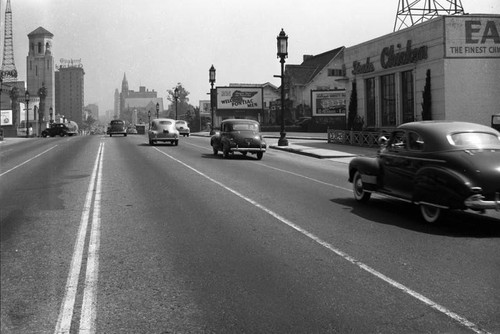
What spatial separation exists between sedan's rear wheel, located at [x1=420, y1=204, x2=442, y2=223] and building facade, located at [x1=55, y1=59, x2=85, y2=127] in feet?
606

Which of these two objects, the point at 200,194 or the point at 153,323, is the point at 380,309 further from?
the point at 200,194

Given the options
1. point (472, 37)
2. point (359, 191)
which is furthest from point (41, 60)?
point (359, 191)

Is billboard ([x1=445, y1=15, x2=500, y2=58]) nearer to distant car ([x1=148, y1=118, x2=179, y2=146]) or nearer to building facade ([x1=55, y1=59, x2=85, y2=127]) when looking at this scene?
distant car ([x1=148, y1=118, x2=179, y2=146])

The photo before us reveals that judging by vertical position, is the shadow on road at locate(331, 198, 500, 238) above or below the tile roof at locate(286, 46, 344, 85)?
below

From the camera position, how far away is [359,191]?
10992 mm

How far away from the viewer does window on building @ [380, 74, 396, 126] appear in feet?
105

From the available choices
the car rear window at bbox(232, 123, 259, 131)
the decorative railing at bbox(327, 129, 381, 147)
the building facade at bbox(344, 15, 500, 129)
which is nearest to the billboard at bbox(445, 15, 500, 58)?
the building facade at bbox(344, 15, 500, 129)

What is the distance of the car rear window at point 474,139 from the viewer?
8742 millimetres

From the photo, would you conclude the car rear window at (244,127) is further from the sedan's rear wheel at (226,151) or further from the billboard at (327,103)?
the billboard at (327,103)

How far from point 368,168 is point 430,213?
221 centimetres

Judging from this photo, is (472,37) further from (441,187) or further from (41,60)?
(41,60)

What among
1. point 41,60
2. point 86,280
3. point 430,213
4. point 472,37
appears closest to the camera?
point 86,280

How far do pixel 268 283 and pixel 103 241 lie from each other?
2.89m

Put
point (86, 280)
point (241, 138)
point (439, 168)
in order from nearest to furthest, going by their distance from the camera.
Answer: point (86, 280)
point (439, 168)
point (241, 138)
